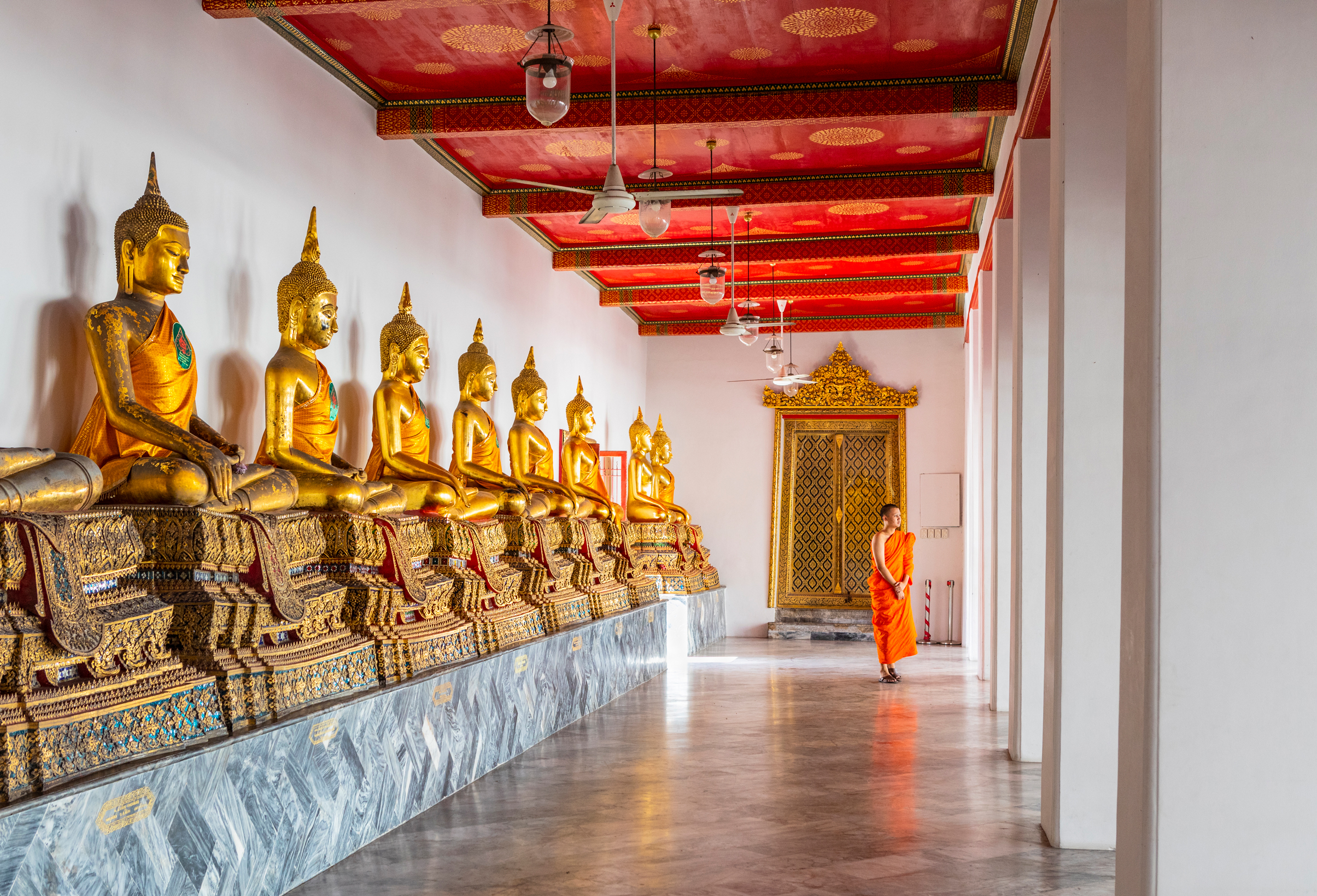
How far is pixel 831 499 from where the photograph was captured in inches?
555

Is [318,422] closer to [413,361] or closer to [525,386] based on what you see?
Result: [413,361]

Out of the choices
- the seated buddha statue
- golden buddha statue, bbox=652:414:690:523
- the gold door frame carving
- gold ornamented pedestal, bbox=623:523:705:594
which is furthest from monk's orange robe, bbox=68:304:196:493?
the gold door frame carving

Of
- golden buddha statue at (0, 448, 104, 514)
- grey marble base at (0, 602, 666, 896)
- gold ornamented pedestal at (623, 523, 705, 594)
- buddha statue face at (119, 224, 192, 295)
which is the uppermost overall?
buddha statue face at (119, 224, 192, 295)

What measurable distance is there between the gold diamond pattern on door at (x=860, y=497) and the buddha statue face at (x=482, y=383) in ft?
22.9

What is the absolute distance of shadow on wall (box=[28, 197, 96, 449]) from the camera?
171 inches

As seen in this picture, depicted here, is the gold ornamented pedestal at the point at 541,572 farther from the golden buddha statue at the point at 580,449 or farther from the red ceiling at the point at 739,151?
the red ceiling at the point at 739,151

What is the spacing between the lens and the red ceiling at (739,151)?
7.67m

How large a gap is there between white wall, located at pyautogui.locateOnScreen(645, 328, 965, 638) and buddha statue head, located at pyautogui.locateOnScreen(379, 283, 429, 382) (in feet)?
25.8

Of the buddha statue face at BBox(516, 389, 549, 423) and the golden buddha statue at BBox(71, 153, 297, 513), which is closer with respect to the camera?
the golden buddha statue at BBox(71, 153, 297, 513)

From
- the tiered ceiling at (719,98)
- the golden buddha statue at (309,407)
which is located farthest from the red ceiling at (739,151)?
the golden buddha statue at (309,407)

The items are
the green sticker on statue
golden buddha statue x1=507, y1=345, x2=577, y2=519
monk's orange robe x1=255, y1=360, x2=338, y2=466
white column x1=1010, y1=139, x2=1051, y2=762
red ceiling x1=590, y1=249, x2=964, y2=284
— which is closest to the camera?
the green sticker on statue

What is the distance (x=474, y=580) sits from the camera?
6059 mm

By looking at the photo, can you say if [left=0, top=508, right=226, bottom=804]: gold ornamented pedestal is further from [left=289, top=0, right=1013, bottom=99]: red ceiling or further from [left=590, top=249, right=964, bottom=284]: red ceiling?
[left=590, top=249, right=964, bottom=284]: red ceiling

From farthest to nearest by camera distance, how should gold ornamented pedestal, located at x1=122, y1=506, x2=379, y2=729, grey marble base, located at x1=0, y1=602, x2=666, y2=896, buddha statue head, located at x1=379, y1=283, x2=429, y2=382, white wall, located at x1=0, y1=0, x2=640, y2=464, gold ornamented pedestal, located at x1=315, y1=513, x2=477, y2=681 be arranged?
buddha statue head, located at x1=379, y1=283, x2=429, y2=382
gold ornamented pedestal, located at x1=315, y1=513, x2=477, y2=681
white wall, located at x1=0, y1=0, x2=640, y2=464
gold ornamented pedestal, located at x1=122, y1=506, x2=379, y2=729
grey marble base, located at x1=0, y1=602, x2=666, y2=896
